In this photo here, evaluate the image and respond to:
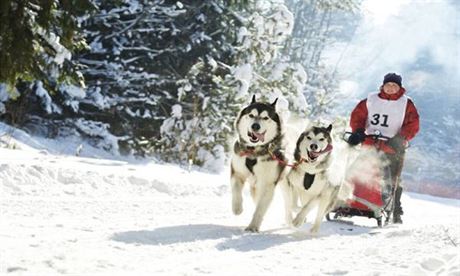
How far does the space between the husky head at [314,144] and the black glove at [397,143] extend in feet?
4.64

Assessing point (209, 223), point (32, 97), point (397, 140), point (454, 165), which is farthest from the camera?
point (454, 165)

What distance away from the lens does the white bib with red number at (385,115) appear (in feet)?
22.8

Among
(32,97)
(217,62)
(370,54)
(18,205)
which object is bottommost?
(18,205)

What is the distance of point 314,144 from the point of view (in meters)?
5.55

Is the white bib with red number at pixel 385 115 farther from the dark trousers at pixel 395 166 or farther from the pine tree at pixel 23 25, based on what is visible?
the pine tree at pixel 23 25

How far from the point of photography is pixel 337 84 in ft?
120

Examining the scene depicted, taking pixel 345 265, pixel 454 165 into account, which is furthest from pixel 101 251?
pixel 454 165

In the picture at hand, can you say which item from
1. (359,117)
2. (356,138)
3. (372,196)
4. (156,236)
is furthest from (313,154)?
(156,236)

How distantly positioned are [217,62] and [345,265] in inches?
361

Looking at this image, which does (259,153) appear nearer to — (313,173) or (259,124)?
(259,124)

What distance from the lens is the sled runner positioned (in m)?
6.64

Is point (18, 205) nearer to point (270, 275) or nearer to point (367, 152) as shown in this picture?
point (270, 275)

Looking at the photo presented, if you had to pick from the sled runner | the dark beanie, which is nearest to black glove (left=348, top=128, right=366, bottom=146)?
the sled runner

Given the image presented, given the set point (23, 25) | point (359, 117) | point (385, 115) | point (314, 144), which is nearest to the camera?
point (23, 25)
